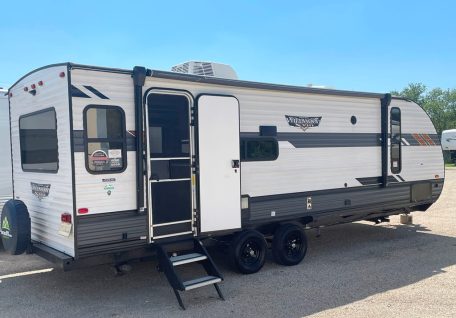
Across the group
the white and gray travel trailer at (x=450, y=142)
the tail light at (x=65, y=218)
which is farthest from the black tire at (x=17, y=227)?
the white and gray travel trailer at (x=450, y=142)

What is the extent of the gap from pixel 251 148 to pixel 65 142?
264 centimetres

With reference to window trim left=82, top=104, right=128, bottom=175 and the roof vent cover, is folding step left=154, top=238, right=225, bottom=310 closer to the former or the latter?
window trim left=82, top=104, right=128, bottom=175

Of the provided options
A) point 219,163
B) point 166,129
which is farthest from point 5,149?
point 219,163

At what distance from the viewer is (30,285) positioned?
20.0 feet

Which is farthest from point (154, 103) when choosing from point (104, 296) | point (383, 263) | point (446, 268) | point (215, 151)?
point (446, 268)

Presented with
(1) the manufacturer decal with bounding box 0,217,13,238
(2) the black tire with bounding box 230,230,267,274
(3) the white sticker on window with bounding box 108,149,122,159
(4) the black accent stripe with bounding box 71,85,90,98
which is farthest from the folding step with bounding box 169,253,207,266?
(4) the black accent stripe with bounding box 71,85,90,98

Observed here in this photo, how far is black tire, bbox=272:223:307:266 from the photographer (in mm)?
6812

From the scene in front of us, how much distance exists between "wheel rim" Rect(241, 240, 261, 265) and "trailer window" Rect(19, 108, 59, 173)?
9.07 feet

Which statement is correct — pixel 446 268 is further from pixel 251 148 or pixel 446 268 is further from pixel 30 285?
pixel 30 285

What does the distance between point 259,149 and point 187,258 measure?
6.47ft

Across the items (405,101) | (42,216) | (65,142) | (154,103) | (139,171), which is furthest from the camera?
(405,101)

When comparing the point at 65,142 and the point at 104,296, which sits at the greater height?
the point at 65,142

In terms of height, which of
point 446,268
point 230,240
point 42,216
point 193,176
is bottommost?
point 446,268

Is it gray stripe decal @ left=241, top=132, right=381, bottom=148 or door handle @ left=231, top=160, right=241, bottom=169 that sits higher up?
gray stripe decal @ left=241, top=132, right=381, bottom=148
